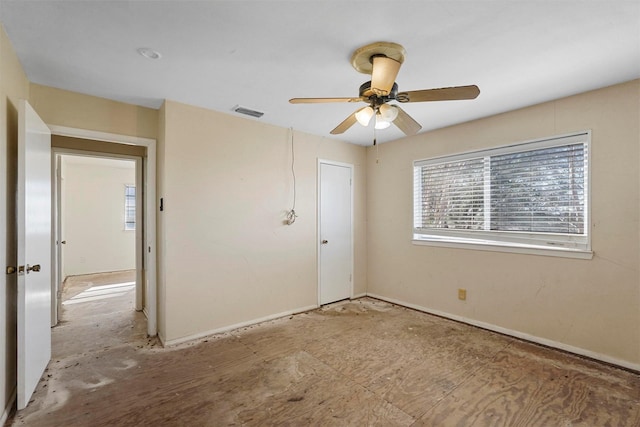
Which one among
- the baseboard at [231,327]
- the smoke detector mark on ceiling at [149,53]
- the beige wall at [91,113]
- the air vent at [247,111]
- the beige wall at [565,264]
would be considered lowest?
the baseboard at [231,327]

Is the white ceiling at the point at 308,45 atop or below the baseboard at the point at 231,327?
atop

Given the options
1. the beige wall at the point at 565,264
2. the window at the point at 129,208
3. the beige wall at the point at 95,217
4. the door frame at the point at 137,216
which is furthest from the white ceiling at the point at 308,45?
the window at the point at 129,208

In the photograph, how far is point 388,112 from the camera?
203cm

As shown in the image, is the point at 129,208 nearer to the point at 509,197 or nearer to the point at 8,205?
the point at 8,205

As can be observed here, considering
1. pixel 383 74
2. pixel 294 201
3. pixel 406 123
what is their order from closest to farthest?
pixel 383 74
pixel 406 123
pixel 294 201

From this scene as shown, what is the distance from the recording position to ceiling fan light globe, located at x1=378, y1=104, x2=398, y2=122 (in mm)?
2006

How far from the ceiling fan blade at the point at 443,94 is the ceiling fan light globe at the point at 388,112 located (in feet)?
0.31

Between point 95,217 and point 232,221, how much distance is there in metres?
5.16

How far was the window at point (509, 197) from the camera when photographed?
2.76 metres

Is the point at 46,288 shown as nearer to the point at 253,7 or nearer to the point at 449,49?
the point at 253,7

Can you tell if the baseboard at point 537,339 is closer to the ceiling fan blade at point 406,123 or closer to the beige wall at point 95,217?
the ceiling fan blade at point 406,123

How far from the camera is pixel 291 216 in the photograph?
382 centimetres

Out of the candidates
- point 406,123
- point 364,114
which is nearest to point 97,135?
point 364,114

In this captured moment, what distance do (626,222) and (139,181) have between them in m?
5.08
